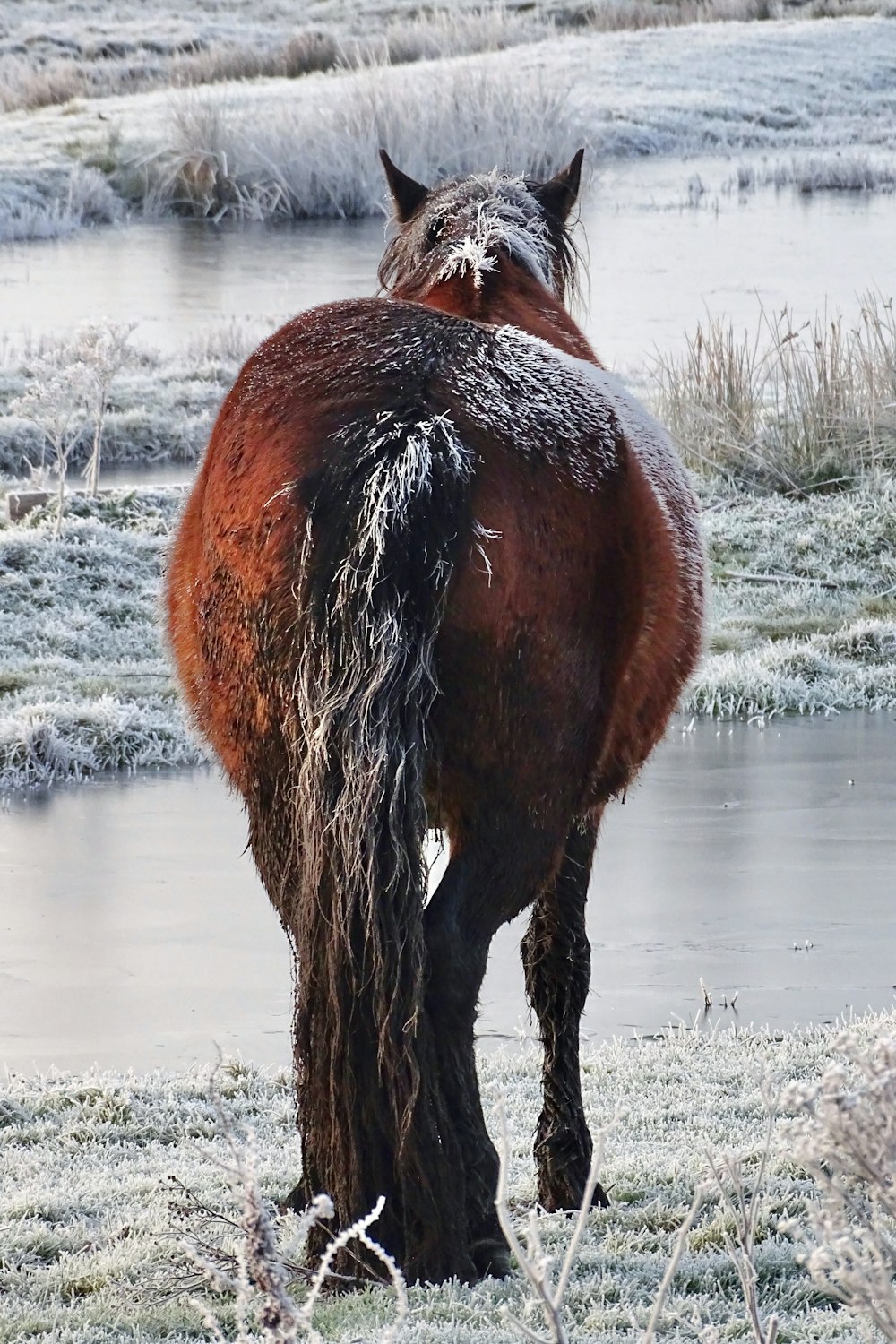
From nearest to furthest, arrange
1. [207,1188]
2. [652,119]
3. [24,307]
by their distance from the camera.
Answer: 1. [207,1188]
2. [24,307]
3. [652,119]

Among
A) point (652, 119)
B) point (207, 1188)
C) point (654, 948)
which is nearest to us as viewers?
point (207, 1188)

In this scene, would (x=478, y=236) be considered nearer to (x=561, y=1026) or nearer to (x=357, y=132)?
(x=561, y=1026)

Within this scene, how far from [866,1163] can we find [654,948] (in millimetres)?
3208

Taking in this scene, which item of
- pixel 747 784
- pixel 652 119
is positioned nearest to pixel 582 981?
pixel 747 784

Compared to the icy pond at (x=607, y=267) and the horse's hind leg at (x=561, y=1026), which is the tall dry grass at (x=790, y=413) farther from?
the horse's hind leg at (x=561, y=1026)

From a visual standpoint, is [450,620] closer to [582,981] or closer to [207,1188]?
[582,981]

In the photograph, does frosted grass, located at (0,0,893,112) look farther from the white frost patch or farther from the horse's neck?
the horse's neck

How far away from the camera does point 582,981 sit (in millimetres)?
3170

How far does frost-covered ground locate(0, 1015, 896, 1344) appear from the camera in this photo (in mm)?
2410

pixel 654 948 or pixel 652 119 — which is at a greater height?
pixel 652 119

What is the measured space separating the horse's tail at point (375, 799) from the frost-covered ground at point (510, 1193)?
208mm

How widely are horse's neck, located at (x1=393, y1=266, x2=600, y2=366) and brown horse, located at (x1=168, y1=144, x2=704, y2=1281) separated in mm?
549

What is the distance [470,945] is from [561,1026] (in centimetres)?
79

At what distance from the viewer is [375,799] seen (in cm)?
231
